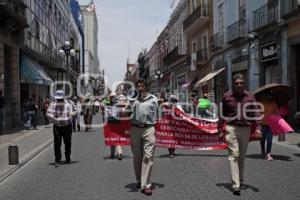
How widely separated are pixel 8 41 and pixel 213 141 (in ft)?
Answer: 48.6

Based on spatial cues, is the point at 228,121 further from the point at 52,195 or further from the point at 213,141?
the point at 213,141

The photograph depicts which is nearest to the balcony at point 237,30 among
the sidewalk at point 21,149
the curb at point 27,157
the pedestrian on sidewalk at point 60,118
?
the sidewalk at point 21,149

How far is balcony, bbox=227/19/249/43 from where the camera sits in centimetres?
2773

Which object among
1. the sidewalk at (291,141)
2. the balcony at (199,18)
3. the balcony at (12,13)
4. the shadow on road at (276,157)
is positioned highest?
the balcony at (199,18)

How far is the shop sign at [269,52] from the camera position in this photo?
2339cm

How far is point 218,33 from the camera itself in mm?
33875

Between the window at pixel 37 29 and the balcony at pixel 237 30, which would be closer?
the balcony at pixel 237 30

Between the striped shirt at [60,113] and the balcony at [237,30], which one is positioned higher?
the balcony at [237,30]

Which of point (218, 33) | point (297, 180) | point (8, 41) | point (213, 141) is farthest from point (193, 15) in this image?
point (297, 180)

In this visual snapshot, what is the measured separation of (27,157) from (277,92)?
6.39 metres

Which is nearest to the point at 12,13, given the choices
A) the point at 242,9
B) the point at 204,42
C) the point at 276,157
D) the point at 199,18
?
the point at 242,9

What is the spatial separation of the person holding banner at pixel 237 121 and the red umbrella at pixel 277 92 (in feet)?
13.4

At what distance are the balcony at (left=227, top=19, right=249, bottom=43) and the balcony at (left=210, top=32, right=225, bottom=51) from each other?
2237 mm

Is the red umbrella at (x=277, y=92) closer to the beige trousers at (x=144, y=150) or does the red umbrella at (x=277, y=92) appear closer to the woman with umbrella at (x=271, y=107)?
the woman with umbrella at (x=271, y=107)
